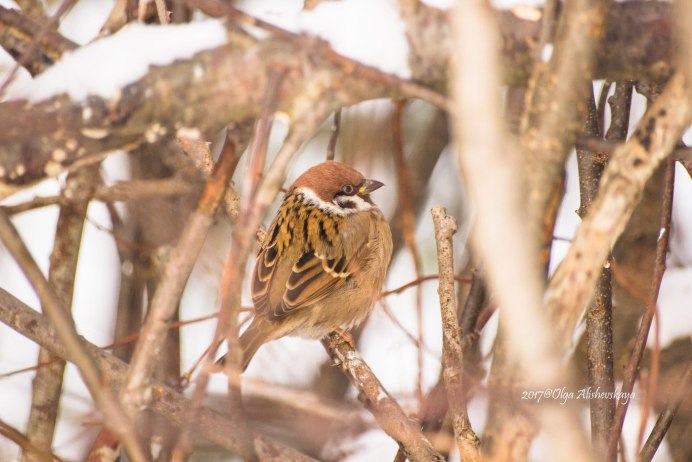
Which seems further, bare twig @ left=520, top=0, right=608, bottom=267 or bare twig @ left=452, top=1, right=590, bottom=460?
bare twig @ left=520, top=0, right=608, bottom=267

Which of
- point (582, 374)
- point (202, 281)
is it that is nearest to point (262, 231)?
point (202, 281)

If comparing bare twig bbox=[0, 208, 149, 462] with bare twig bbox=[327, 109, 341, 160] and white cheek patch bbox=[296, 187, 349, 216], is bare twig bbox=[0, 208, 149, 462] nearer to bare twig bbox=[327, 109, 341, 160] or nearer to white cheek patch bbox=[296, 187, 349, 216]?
bare twig bbox=[327, 109, 341, 160]

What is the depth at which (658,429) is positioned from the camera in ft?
8.90

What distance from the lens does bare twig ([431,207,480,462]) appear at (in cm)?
235

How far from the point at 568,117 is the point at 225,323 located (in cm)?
75

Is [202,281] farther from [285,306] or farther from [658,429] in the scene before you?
[658,429]

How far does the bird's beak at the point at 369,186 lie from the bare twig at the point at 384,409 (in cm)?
88

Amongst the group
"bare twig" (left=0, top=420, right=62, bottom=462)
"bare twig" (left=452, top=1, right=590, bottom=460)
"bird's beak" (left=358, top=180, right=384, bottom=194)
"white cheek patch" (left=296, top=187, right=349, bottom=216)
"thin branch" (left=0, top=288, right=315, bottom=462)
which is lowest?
"bare twig" (left=0, top=420, right=62, bottom=462)

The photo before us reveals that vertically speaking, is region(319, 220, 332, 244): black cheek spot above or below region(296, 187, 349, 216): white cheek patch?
below

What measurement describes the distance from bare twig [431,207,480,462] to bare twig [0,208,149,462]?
1004mm

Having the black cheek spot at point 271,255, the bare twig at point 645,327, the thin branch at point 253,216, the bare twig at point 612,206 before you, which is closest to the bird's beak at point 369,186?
the black cheek spot at point 271,255

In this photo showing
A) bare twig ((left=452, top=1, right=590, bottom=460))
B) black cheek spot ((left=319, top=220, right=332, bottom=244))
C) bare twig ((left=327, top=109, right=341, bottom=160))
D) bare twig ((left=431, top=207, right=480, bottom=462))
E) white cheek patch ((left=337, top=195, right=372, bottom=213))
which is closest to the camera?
bare twig ((left=452, top=1, right=590, bottom=460))

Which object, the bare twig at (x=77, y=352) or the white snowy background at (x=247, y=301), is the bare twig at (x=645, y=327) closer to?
the white snowy background at (x=247, y=301)

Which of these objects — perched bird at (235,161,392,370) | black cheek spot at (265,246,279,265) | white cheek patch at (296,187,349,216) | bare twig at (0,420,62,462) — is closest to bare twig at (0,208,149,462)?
bare twig at (0,420,62,462)
